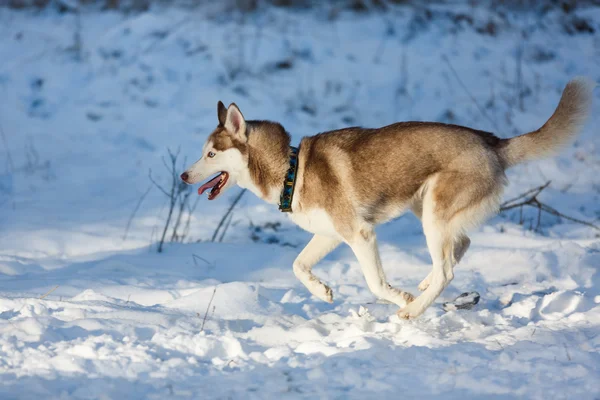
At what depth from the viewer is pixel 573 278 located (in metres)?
5.48

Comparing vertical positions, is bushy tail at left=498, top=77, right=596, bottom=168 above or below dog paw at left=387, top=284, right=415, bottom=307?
above

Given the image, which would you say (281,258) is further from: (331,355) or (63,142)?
(63,142)

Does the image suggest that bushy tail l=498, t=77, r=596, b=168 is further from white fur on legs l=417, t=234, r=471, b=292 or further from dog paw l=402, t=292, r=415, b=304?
dog paw l=402, t=292, r=415, b=304

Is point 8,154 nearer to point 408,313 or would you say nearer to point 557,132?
point 408,313

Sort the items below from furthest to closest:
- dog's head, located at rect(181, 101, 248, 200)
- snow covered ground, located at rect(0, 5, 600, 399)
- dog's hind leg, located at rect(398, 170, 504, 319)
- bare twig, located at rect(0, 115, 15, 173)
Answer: bare twig, located at rect(0, 115, 15, 173) → dog's head, located at rect(181, 101, 248, 200) → dog's hind leg, located at rect(398, 170, 504, 319) → snow covered ground, located at rect(0, 5, 600, 399)

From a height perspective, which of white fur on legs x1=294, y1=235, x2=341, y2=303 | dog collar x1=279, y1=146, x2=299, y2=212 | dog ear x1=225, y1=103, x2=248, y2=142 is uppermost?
dog ear x1=225, y1=103, x2=248, y2=142

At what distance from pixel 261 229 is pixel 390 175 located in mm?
2888

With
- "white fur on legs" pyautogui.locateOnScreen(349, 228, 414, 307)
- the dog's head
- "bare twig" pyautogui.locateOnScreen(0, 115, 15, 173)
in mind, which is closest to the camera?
"white fur on legs" pyautogui.locateOnScreen(349, 228, 414, 307)

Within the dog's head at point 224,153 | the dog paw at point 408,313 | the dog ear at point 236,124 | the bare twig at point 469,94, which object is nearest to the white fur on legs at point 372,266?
the dog paw at point 408,313

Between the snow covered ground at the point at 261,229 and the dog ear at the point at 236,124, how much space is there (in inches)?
44.8

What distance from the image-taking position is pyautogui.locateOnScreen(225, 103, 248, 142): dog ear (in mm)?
4863

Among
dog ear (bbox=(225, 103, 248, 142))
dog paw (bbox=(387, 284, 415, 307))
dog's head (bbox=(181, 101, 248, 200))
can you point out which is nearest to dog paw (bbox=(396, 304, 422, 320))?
dog paw (bbox=(387, 284, 415, 307))

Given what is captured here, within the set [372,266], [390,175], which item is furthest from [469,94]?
[372,266]

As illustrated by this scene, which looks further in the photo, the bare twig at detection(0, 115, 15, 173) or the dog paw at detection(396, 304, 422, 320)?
the bare twig at detection(0, 115, 15, 173)
